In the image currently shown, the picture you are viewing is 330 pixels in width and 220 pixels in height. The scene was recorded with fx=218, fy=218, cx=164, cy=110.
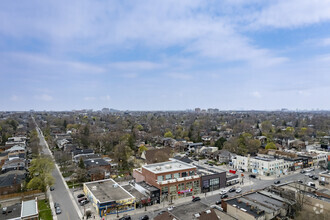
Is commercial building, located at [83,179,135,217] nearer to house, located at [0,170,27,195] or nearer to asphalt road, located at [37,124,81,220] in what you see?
asphalt road, located at [37,124,81,220]

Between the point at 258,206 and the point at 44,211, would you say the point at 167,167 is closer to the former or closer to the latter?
the point at 258,206

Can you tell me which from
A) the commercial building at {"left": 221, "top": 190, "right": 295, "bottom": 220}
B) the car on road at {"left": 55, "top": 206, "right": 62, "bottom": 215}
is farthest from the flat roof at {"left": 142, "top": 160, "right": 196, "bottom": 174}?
the car on road at {"left": 55, "top": 206, "right": 62, "bottom": 215}

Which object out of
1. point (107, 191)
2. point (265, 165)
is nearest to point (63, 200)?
point (107, 191)

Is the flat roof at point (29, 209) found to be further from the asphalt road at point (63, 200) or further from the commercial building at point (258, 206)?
the commercial building at point (258, 206)

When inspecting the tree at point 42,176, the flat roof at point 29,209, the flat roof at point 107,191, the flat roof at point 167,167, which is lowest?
the flat roof at point 29,209

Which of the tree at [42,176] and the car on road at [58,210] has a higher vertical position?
the tree at [42,176]

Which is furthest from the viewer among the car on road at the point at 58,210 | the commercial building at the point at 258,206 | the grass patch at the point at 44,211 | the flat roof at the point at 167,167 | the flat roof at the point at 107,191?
the flat roof at the point at 167,167

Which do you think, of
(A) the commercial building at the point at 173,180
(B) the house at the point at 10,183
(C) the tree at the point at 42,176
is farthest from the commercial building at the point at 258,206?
(B) the house at the point at 10,183
